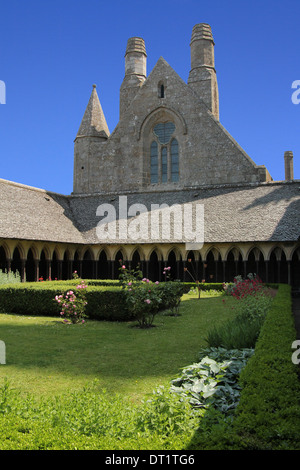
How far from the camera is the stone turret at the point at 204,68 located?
103 feet

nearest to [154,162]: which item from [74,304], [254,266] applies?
[254,266]

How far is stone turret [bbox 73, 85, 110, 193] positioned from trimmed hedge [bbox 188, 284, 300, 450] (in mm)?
29292

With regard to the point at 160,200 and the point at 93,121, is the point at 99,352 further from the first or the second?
the point at 93,121

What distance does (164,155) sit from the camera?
31.8 m

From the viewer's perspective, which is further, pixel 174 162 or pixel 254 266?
pixel 174 162

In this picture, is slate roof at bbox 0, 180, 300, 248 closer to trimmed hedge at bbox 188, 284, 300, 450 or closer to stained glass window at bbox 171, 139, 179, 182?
stained glass window at bbox 171, 139, 179, 182

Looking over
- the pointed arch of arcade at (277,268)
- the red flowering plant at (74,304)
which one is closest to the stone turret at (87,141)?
the pointed arch of arcade at (277,268)

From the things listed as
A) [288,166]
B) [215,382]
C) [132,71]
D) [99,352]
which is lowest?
[99,352]

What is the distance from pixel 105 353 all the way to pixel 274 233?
15.5 metres

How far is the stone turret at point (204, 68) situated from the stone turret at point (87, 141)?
824 centimetres

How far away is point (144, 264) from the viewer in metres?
25.2

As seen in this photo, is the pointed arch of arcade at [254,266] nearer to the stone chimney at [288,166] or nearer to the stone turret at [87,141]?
the stone chimney at [288,166]

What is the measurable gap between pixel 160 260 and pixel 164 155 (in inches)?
427

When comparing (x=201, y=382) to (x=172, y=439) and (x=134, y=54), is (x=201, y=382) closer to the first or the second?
(x=172, y=439)
